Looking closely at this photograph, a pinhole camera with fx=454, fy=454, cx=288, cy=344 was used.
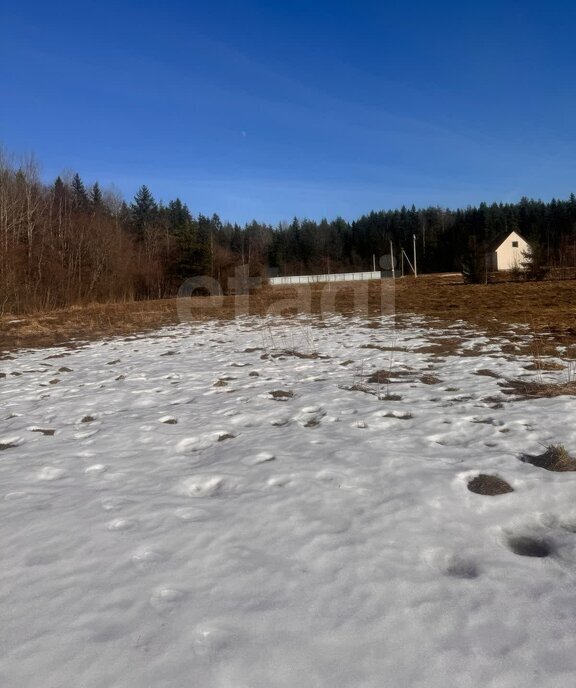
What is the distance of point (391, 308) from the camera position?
16.3 meters

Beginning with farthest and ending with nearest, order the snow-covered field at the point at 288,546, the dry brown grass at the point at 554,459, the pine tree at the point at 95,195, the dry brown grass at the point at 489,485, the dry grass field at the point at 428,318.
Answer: the pine tree at the point at 95,195
the dry grass field at the point at 428,318
the dry brown grass at the point at 554,459
the dry brown grass at the point at 489,485
the snow-covered field at the point at 288,546

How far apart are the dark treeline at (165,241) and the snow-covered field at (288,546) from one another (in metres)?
20.1

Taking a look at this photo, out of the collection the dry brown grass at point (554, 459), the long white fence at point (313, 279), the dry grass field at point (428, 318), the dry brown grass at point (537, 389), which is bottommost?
the dry brown grass at point (554, 459)

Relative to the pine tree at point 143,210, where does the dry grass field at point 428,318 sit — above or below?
below

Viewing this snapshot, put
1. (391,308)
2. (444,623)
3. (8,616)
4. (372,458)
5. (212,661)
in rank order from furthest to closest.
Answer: (391,308) < (372,458) < (8,616) < (444,623) < (212,661)

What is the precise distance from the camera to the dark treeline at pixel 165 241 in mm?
26938

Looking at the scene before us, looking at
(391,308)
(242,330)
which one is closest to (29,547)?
(242,330)

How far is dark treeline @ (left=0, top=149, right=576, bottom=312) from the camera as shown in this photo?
88.4 ft

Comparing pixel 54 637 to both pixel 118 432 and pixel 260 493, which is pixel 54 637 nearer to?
pixel 260 493

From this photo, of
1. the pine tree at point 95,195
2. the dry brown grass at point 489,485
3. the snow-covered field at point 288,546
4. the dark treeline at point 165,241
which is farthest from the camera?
the pine tree at point 95,195

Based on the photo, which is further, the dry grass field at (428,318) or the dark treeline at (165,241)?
the dark treeline at (165,241)

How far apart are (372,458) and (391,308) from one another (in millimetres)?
13527

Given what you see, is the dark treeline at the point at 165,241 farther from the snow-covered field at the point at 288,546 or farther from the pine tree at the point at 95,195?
the snow-covered field at the point at 288,546

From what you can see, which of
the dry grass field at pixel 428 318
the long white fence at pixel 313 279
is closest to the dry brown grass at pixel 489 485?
the dry grass field at pixel 428 318
